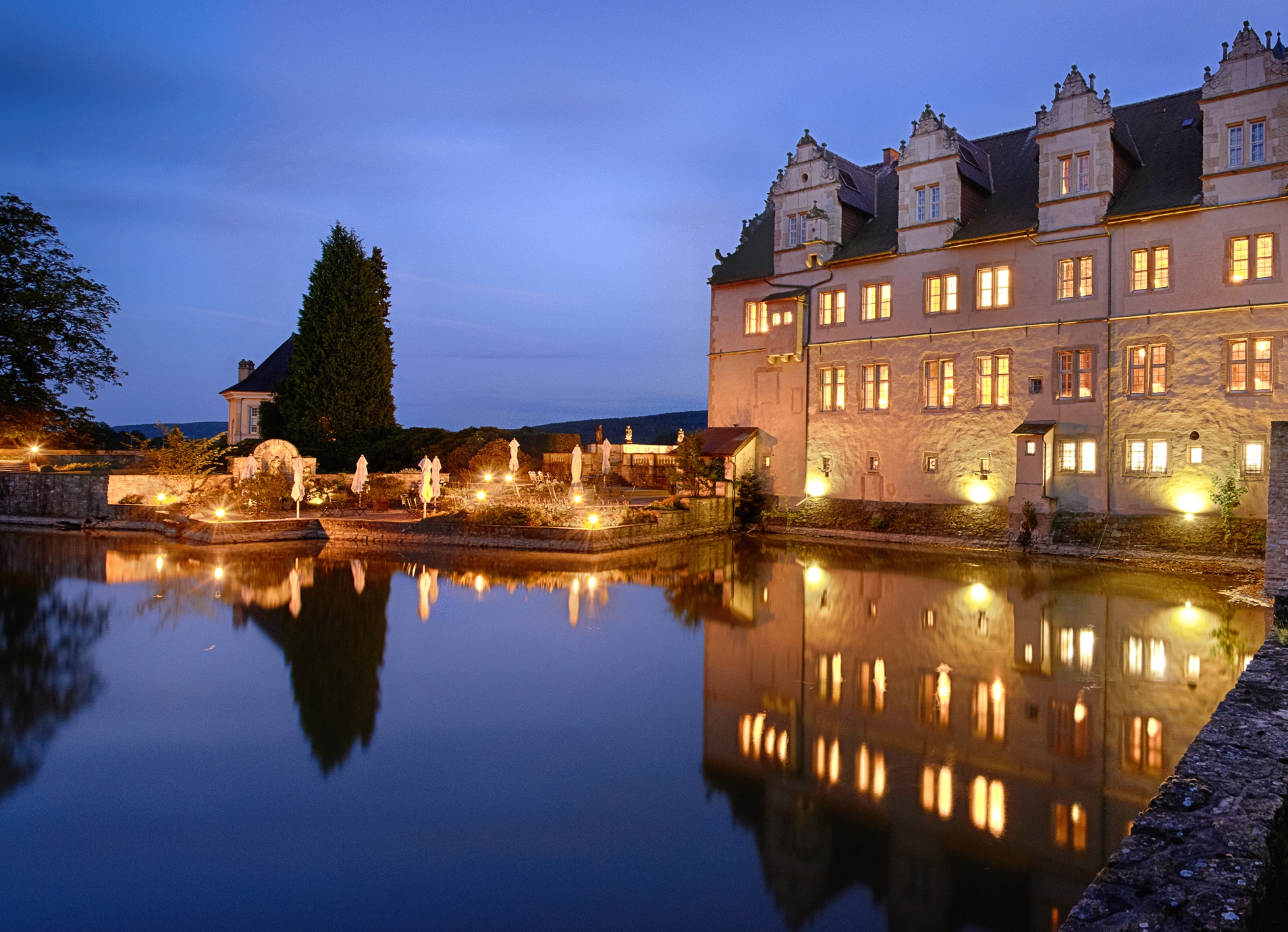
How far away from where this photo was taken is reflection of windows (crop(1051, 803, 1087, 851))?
16.7ft

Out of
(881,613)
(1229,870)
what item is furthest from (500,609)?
(1229,870)

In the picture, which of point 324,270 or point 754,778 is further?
point 324,270

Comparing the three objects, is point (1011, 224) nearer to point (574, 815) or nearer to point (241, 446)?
point (574, 815)

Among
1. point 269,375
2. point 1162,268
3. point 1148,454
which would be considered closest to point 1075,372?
point 1148,454

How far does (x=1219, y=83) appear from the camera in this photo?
19.7 m

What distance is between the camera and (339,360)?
124 feet

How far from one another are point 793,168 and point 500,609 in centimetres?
2121

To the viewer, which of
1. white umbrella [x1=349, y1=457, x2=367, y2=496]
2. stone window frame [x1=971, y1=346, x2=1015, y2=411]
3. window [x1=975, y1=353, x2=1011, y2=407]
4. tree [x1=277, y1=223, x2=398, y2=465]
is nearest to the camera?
stone window frame [x1=971, y1=346, x2=1015, y2=411]

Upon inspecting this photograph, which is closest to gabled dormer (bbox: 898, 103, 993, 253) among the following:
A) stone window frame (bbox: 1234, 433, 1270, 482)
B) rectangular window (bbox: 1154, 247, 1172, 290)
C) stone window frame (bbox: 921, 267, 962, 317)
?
stone window frame (bbox: 921, 267, 962, 317)

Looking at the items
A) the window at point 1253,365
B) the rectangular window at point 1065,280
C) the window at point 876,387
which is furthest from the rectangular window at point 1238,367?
the window at point 876,387

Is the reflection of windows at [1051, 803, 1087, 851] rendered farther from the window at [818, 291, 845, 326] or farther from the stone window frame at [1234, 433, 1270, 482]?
the window at [818, 291, 845, 326]

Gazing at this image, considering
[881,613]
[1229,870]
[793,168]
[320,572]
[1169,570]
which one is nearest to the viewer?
[1229,870]

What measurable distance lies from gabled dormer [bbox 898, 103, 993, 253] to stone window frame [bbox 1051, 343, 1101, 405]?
16.4ft

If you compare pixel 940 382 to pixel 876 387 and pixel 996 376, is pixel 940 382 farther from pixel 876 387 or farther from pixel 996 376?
pixel 876 387
